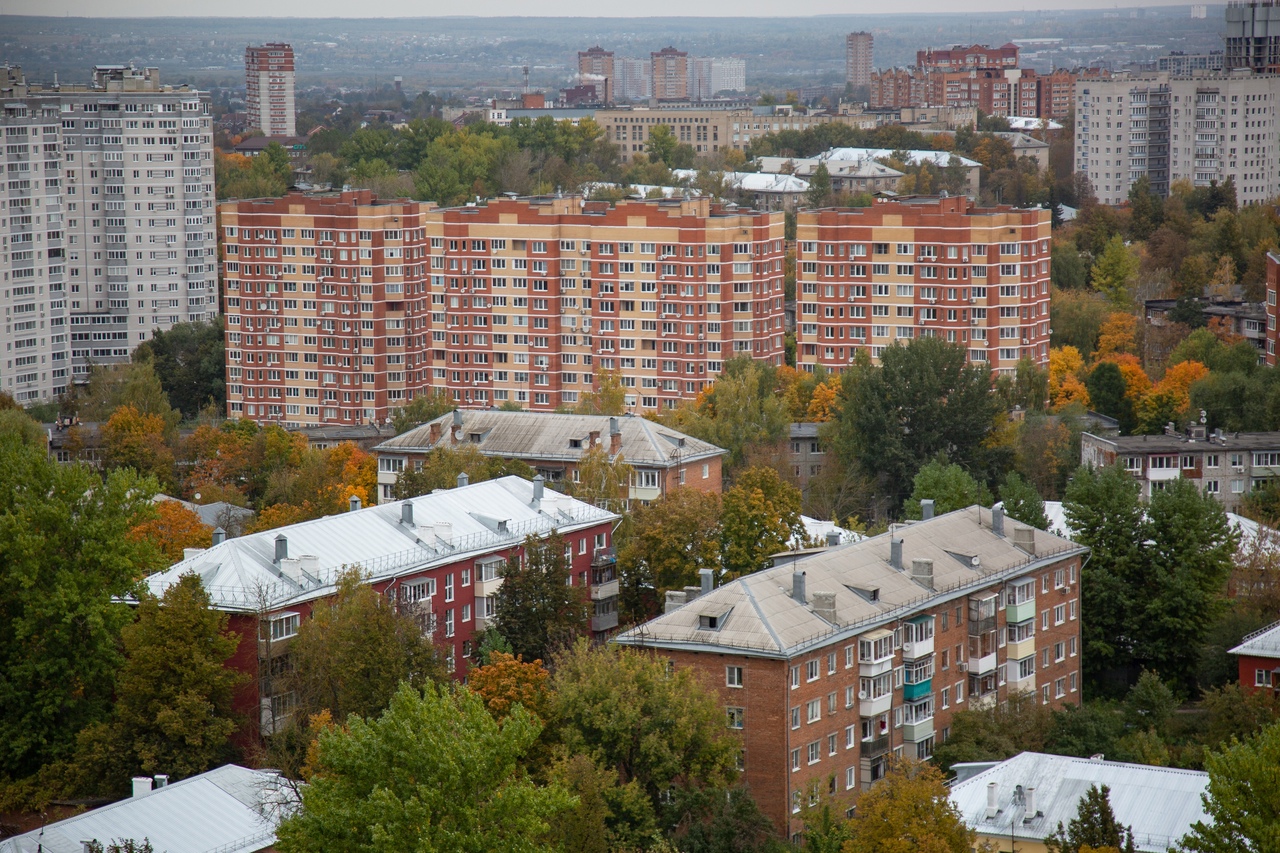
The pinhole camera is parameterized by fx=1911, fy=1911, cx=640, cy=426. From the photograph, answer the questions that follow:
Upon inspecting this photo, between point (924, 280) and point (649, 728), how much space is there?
44770 mm

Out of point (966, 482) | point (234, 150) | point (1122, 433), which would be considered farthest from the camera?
point (234, 150)

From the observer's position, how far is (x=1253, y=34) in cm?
15712

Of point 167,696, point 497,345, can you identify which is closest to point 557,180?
point 497,345

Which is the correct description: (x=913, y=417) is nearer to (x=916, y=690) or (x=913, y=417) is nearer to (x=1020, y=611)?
(x=1020, y=611)

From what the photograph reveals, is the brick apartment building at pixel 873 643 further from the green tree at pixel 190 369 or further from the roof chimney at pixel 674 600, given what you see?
the green tree at pixel 190 369

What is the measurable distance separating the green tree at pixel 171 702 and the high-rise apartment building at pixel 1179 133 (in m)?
103

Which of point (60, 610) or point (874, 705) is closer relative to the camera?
point (874, 705)

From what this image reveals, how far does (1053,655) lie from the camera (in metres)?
45.1

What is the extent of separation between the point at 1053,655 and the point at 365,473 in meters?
26.4

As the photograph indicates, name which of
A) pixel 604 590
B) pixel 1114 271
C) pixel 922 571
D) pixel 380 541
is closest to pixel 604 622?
pixel 604 590

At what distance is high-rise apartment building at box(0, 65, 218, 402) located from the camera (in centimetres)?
10125

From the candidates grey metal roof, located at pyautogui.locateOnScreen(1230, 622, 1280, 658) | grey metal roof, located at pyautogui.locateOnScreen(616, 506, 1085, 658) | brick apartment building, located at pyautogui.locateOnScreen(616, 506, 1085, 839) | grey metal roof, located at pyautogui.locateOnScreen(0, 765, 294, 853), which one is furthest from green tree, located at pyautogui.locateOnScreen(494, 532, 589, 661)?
grey metal roof, located at pyautogui.locateOnScreen(1230, 622, 1280, 658)

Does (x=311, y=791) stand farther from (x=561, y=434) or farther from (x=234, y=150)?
(x=234, y=150)

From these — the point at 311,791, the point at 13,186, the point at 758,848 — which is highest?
the point at 13,186
